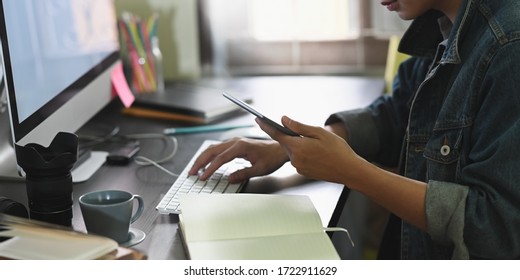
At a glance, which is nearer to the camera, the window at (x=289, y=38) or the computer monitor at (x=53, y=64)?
the computer monitor at (x=53, y=64)

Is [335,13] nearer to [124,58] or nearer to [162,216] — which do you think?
[124,58]

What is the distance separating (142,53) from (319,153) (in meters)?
0.98

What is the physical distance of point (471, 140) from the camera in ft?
3.89

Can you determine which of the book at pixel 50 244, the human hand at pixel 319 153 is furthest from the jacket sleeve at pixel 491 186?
the book at pixel 50 244

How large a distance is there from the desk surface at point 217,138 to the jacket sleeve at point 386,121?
0.16 metres

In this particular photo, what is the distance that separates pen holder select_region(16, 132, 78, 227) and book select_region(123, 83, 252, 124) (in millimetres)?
632

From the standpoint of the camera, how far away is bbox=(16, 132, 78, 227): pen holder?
116 cm

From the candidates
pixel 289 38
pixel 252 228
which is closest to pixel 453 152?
pixel 252 228

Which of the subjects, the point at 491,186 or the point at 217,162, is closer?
the point at 491,186

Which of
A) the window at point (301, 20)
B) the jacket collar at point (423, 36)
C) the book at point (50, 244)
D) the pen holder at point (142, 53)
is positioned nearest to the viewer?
the book at point (50, 244)

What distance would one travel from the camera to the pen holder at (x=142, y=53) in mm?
2033

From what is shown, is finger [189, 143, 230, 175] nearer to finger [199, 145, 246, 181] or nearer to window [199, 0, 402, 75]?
finger [199, 145, 246, 181]

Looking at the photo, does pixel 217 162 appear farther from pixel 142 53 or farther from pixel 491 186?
pixel 142 53

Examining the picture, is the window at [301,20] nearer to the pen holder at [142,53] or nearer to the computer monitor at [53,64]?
the pen holder at [142,53]
